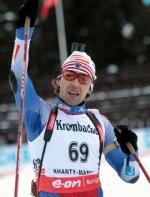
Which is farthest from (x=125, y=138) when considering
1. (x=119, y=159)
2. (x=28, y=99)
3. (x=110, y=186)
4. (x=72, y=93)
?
(x=110, y=186)

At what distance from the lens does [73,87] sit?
4023 mm

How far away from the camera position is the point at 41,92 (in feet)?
65.5

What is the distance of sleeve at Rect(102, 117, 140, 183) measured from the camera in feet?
13.6

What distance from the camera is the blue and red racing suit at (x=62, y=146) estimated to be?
12.7 ft

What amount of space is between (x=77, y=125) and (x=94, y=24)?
2400cm

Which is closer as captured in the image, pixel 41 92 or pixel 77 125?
pixel 77 125

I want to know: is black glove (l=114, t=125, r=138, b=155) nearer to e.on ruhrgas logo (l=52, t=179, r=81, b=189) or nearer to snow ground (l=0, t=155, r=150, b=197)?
e.on ruhrgas logo (l=52, t=179, r=81, b=189)

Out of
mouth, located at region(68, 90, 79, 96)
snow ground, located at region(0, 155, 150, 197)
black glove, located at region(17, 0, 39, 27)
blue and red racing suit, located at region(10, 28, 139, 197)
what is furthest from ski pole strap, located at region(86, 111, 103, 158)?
snow ground, located at region(0, 155, 150, 197)

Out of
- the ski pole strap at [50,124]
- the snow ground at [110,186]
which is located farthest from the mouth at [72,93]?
the snow ground at [110,186]

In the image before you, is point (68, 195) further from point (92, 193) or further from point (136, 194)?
point (136, 194)

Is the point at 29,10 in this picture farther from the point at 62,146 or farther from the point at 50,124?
the point at 62,146

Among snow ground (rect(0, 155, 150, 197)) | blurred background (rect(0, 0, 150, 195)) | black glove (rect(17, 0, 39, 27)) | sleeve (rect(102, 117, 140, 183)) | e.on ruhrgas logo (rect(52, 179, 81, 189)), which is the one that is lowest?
e.on ruhrgas logo (rect(52, 179, 81, 189))

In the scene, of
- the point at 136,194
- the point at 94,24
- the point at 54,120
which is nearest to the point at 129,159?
the point at 54,120

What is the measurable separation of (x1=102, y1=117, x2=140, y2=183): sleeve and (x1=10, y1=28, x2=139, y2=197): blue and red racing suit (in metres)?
0.18
